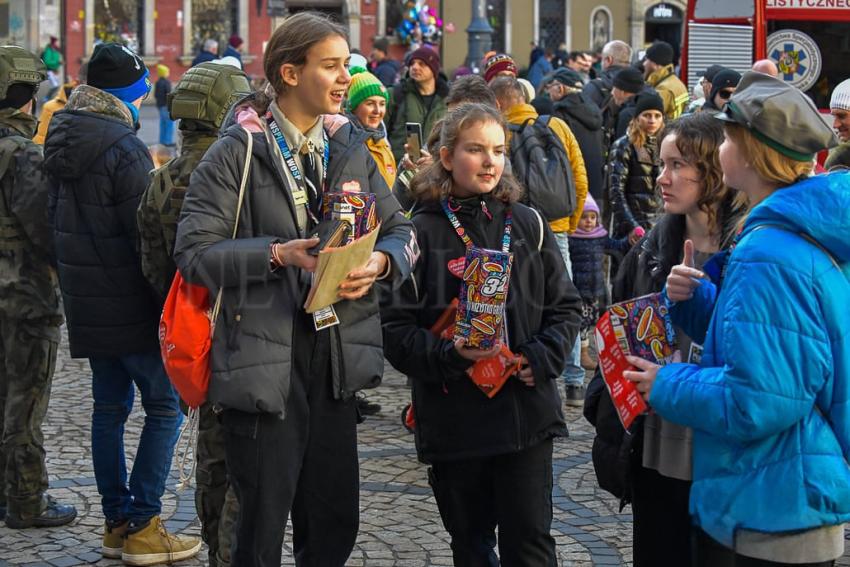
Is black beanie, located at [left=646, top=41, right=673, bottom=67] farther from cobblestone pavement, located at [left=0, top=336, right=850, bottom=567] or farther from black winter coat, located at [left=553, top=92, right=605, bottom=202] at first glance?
cobblestone pavement, located at [left=0, top=336, right=850, bottom=567]

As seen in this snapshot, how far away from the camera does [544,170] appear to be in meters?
7.62

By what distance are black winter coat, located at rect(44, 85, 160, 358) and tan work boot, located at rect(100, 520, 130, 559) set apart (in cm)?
72

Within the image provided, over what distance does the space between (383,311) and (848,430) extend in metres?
1.74

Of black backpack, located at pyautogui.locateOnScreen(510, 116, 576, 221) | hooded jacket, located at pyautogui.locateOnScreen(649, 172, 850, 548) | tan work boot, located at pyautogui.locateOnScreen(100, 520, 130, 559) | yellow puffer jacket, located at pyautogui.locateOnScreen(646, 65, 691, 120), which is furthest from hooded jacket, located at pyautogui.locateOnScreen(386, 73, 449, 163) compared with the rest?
hooded jacket, located at pyautogui.locateOnScreen(649, 172, 850, 548)

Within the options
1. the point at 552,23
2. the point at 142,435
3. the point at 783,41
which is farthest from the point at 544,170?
the point at 552,23

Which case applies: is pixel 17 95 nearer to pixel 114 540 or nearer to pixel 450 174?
pixel 114 540

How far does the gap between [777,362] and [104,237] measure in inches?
118

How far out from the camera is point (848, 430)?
3.11 meters

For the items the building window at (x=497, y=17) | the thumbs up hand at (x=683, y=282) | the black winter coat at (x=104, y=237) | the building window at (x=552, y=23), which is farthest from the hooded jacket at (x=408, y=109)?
the building window at (x=552, y=23)

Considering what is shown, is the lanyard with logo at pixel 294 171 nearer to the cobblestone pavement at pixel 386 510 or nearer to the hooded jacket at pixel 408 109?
the cobblestone pavement at pixel 386 510

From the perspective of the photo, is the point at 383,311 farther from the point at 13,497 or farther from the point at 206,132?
the point at 13,497

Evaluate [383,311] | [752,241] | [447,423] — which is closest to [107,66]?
[383,311]

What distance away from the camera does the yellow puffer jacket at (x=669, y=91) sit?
1223 cm

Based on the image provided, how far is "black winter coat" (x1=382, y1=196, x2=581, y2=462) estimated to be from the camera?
4.26 m
